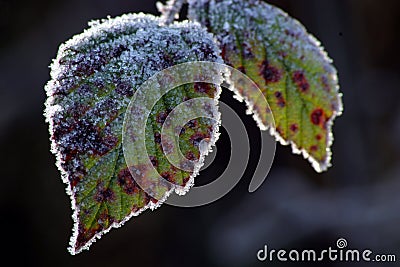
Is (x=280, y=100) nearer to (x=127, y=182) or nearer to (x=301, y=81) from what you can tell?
(x=301, y=81)

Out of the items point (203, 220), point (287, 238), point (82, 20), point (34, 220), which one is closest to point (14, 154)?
point (34, 220)

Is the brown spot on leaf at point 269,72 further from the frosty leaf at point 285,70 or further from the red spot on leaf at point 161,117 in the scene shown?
the red spot on leaf at point 161,117

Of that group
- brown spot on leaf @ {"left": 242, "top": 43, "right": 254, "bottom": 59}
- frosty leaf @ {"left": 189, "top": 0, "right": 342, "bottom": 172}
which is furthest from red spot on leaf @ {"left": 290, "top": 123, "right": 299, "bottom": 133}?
brown spot on leaf @ {"left": 242, "top": 43, "right": 254, "bottom": 59}

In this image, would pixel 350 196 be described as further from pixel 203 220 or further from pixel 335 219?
pixel 203 220

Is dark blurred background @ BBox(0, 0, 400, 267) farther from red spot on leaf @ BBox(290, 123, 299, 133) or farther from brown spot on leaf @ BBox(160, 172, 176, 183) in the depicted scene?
brown spot on leaf @ BBox(160, 172, 176, 183)

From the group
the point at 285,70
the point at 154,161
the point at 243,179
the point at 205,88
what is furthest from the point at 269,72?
the point at 243,179

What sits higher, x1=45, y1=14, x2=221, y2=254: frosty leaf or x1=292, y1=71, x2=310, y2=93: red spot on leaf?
x1=292, y1=71, x2=310, y2=93: red spot on leaf
